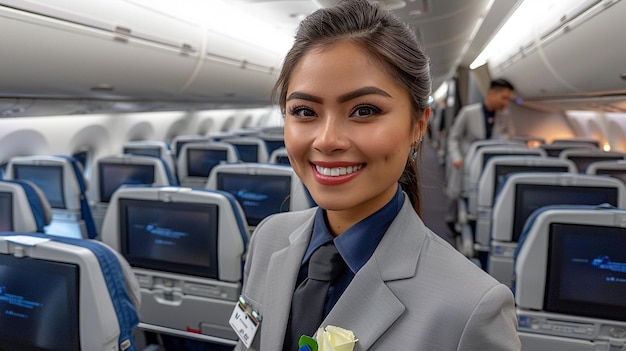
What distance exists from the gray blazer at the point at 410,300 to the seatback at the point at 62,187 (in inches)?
143

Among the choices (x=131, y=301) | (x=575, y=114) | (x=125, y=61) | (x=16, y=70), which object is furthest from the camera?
(x=575, y=114)

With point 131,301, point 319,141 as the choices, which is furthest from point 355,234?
point 131,301

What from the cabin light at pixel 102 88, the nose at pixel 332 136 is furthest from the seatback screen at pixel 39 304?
the cabin light at pixel 102 88

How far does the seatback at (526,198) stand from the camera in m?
2.79

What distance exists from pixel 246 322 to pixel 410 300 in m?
0.47

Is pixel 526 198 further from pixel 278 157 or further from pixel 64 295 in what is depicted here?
pixel 64 295

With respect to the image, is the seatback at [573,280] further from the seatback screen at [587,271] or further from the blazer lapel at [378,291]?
the blazer lapel at [378,291]

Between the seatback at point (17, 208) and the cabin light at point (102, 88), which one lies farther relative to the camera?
the cabin light at point (102, 88)

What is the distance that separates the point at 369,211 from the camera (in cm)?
99

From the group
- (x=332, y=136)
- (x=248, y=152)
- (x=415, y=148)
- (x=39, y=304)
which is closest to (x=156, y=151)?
(x=248, y=152)

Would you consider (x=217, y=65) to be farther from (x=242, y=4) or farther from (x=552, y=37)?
(x=552, y=37)

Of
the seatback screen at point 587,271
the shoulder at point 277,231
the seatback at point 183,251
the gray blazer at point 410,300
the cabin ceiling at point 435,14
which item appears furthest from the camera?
the cabin ceiling at point 435,14

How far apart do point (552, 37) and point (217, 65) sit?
3601 millimetres

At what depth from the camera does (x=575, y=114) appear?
29.2 ft
